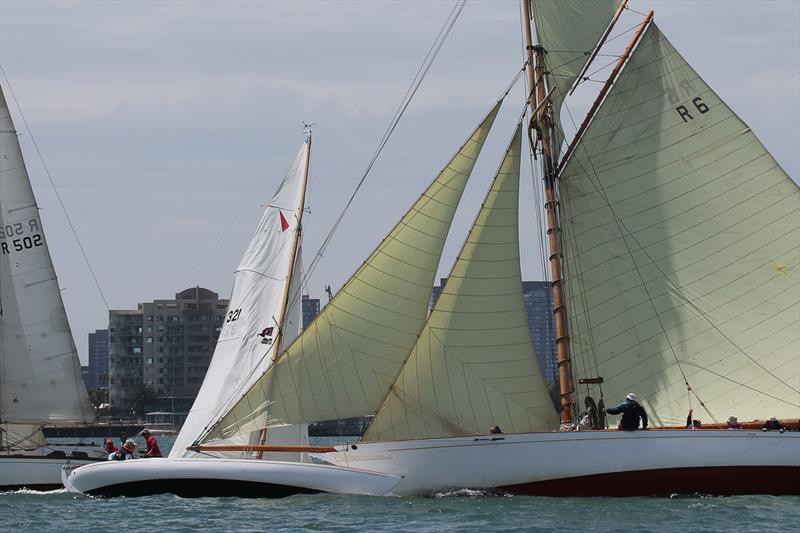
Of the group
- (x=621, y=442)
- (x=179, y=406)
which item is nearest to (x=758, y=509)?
(x=621, y=442)

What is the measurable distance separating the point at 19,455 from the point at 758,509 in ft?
64.7

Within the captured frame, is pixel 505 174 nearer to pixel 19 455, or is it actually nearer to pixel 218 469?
pixel 218 469

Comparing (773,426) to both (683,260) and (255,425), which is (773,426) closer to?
(683,260)

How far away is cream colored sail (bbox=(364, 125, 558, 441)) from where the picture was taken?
36.7 metres

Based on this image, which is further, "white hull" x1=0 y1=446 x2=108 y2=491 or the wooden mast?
"white hull" x1=0 y1=446 x2=108 y2=491

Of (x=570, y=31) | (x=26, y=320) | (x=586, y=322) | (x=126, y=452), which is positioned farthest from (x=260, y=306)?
(x=570, y=31)

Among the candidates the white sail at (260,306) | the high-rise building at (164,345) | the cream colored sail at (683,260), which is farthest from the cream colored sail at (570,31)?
the high-rise building at (164,345)

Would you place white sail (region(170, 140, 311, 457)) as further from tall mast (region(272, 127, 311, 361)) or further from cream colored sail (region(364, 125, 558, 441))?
cream colored sail (region(364, 125, 558, 441))

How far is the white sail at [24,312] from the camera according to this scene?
44.2m

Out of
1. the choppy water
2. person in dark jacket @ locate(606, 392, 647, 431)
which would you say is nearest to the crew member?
the choppy water

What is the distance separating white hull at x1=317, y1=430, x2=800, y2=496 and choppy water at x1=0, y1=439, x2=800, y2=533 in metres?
0.39

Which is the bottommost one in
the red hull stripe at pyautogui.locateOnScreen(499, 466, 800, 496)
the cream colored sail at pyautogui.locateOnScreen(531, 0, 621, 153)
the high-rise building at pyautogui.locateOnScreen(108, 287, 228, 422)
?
the red hull stripe at pyautogui.locateOnScreen(499, 466, 800, 496)

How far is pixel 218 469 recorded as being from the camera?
120 feet

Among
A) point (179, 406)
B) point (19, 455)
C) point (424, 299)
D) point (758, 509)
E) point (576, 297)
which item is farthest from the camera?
point (179, 406)
